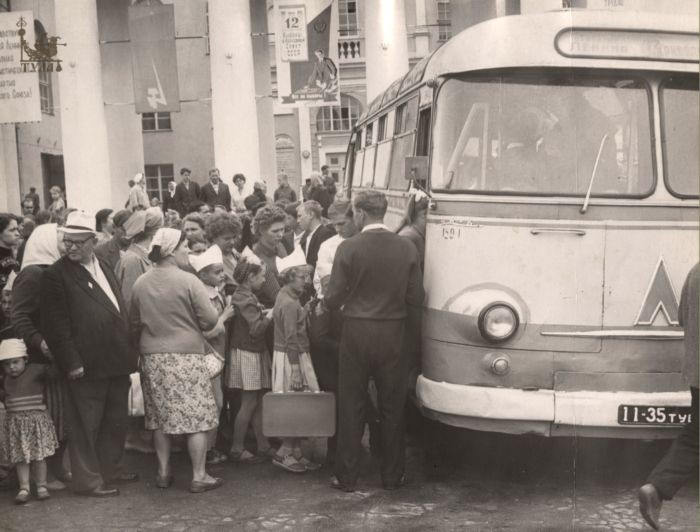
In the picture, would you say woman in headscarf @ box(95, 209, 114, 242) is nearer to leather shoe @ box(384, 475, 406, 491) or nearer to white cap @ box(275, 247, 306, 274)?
white cap @ box(275, 247, 306, 274)

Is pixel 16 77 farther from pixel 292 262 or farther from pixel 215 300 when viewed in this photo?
pixel 292 262

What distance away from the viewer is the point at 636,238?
578cm

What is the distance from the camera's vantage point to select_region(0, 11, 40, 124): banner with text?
13758 mm

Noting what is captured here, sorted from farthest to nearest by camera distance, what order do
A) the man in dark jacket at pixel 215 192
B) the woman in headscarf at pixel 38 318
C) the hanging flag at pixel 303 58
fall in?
1. the hanging flag at pixel 303 58
2. the man in dark jacket at pixel 215 192
3. the woman in headscarf at pixel 38 318

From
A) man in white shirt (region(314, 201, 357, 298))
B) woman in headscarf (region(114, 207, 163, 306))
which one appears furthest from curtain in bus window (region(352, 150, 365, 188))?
woman in headscarf (region(114, 207, 163, 306))

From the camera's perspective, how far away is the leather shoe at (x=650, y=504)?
5.05 meters

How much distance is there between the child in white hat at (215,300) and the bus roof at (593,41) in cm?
252

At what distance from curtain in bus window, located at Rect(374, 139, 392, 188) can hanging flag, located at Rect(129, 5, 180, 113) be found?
35.2 feet

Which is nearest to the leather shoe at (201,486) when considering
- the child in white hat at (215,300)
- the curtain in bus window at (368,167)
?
the child in white hat at (215,300)

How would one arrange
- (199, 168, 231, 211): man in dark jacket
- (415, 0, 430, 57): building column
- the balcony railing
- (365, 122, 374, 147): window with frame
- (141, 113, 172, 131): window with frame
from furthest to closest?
(141, 113, 172, 131): window with frame, the balcony railing, (199, 168, 231, 211): man in dark jacket, (415, 0, 430, 57): building column, (365, 122, 374, 147): window with frame

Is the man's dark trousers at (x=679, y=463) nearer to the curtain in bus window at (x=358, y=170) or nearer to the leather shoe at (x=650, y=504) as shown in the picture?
the leather shoe at (x=650, y=504)

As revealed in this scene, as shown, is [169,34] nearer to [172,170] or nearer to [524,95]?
[524,95]

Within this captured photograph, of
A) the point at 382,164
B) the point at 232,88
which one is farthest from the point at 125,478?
the point at 232,88

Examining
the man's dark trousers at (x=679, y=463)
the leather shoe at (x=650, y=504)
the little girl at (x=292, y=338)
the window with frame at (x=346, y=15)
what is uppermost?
the window with frame at (x=346, y=15)
